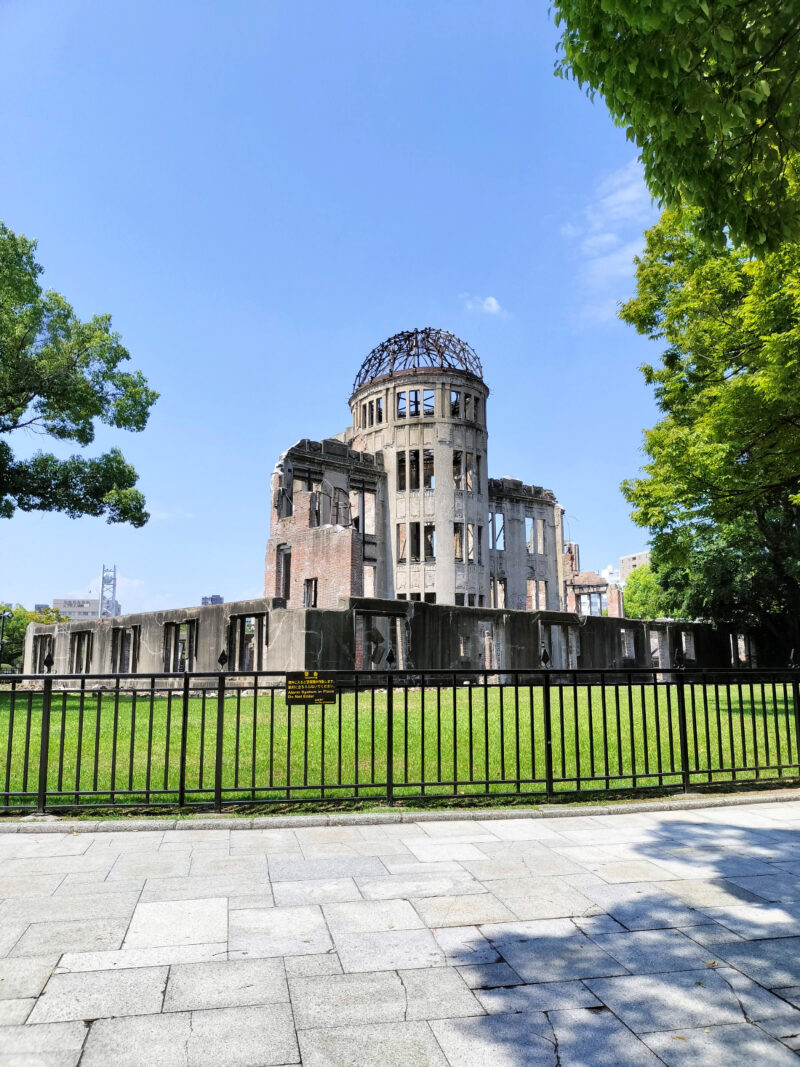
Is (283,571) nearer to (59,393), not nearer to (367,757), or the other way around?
(59,393)

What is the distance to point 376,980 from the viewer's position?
11.7 feet

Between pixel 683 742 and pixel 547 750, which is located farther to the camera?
pixel 683 742

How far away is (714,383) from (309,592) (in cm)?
1984

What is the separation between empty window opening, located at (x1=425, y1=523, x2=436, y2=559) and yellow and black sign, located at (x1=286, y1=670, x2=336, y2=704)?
33.4 metres

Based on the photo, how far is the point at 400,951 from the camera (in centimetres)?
391

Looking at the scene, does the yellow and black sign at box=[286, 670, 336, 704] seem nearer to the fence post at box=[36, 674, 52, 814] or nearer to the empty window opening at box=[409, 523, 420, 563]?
the fence post at box=[36, 674, 52, 814]

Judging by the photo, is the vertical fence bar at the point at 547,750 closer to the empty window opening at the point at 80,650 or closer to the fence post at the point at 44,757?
the fence post at the point at 44,757

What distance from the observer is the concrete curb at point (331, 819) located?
6859mm

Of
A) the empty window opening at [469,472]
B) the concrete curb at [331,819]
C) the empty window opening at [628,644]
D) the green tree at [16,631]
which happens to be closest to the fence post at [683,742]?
the concrete curb at [331,819]

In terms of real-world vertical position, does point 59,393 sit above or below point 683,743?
above

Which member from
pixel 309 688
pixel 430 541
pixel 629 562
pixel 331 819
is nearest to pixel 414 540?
pixel 430 541

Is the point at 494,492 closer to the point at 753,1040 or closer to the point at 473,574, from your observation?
the point at 473,574

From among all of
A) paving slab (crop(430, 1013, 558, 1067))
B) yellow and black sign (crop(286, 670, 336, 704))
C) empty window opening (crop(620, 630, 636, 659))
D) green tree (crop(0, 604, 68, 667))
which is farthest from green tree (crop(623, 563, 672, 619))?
paving slab (crop(430, 1013, 558, 1067))

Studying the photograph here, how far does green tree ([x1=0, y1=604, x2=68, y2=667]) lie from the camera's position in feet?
177
